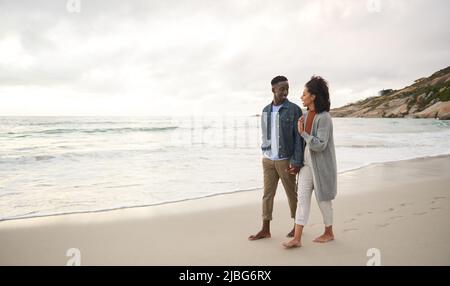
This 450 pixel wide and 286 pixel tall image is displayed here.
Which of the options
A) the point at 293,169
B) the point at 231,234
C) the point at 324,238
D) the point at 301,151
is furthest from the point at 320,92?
the point at 231,234

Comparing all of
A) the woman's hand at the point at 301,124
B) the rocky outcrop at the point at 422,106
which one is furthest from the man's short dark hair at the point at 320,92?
the rocky outcrop at the point at 422,106

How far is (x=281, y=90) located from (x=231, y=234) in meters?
2.06

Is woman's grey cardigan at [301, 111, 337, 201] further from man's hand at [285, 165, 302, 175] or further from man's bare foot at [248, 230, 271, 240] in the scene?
man's bare foot at [248, 230, 271, 240]

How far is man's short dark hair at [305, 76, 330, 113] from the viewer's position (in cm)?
413

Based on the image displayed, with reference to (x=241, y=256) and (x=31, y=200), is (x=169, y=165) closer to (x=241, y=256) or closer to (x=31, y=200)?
(x=31, y=200)

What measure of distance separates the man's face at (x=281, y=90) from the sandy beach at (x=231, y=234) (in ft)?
5.90

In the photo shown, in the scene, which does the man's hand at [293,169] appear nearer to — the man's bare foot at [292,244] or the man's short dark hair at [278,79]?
the man's bare foot at [292,244]

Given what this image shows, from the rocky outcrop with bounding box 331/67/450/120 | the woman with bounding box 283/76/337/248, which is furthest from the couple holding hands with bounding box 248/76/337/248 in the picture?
the rocky outcrop with bounding box 331/67/450/120

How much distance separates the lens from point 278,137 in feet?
14.5

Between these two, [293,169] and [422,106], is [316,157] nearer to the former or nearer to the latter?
[293,169]

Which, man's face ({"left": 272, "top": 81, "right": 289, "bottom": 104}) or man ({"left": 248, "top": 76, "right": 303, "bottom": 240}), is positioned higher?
man's face ({"left": 272, "top": 81, "right": 289, "bottom": 104})

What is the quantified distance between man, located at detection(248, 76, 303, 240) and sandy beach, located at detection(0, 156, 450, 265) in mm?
603

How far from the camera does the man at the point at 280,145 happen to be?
4.34 m
